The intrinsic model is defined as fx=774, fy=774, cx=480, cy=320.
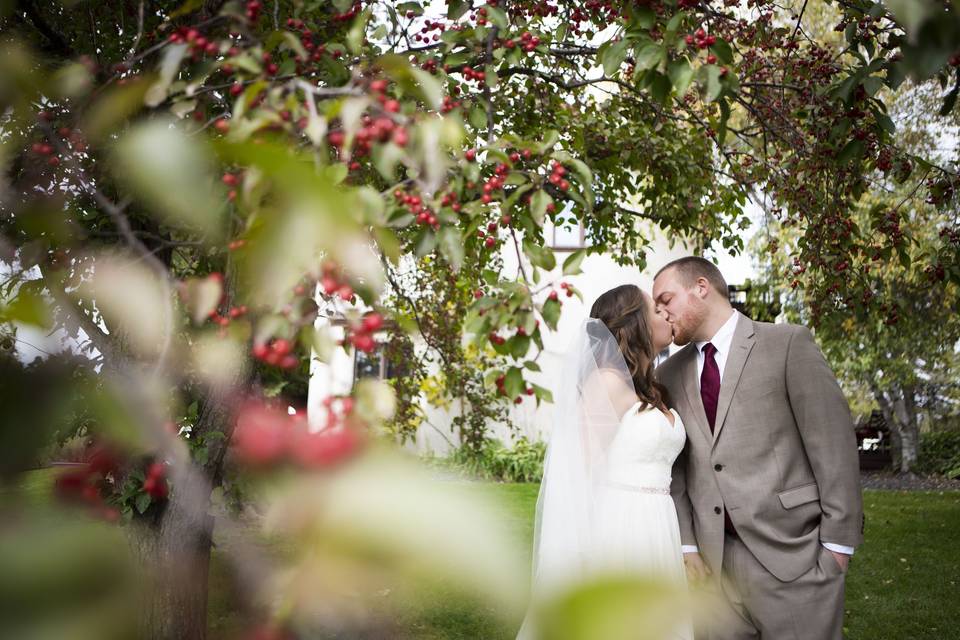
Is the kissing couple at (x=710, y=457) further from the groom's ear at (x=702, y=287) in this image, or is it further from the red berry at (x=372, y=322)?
the red berry at (x=372, y=322)

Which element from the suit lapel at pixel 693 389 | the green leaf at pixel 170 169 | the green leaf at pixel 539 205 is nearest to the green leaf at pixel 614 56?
the green leaf at pixel 539 205

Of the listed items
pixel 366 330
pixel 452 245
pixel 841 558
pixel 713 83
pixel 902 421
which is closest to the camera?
pixel 366 330

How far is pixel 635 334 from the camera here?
3.35 m

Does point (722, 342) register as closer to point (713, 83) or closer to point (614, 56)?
point (614, 56)

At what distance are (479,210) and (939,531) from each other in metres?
8.12

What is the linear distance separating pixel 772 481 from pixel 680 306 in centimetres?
74

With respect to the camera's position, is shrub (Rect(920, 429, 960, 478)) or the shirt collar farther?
shrub (Rect(920, 429, 960, 478))

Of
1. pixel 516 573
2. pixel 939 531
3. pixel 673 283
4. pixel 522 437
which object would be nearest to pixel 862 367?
pixel 939 531

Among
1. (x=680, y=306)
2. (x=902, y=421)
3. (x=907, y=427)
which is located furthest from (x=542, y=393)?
(x=907, y=427)

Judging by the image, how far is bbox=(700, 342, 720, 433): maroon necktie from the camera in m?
3.00

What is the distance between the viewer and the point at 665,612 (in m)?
0.25

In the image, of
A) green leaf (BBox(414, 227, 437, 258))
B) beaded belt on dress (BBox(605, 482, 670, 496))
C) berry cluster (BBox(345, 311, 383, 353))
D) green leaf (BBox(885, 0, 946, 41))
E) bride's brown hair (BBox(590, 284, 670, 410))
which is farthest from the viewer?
bride's brown hair (BBox(590, 284, 670, 410))

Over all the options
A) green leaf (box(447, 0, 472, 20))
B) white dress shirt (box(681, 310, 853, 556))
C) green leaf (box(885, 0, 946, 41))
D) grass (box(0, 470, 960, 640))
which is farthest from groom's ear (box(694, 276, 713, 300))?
green leaf (box(885, 0, 946, 41))

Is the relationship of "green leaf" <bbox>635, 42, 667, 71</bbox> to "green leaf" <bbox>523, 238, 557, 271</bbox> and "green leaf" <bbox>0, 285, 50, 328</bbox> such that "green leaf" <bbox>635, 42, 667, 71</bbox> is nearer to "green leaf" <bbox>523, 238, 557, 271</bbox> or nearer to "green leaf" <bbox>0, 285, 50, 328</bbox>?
"green leaf" <bbox>523, 238, 557, 271</bbox>
